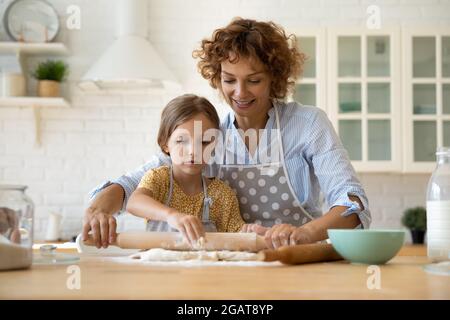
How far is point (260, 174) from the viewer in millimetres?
2209

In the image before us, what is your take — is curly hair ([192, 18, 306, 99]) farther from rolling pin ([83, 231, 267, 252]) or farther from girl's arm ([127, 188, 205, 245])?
rolling pin ([83, 231, 267, 252])

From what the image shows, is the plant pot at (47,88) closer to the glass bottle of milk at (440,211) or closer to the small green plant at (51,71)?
the small green plant at (51,71)

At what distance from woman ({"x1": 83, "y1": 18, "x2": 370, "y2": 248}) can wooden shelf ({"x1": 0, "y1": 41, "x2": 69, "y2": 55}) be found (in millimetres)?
2261

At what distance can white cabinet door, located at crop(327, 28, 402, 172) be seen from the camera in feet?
13.6

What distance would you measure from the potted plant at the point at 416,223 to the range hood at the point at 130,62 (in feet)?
5.75

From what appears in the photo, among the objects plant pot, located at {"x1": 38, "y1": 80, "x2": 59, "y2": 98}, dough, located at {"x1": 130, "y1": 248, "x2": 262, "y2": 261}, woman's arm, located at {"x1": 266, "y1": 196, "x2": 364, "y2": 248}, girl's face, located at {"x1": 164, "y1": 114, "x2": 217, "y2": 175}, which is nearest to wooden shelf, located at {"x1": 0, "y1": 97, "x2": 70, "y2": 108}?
plant pot, located at {"x1": 38, "y1": 80, "x2": 59, "y2": 98}

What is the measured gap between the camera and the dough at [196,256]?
4.74ft

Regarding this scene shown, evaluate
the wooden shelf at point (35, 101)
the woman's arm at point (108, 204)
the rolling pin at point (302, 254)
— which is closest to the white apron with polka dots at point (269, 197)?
the woman's arm at point (108, 204)

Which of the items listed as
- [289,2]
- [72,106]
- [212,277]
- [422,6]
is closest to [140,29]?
[72,106]

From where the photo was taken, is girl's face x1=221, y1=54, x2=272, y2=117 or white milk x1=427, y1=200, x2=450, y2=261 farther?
girl's face x1=221, y1=54, x2=272, y2=117

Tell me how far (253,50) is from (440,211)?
0.91m

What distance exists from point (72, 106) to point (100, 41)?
49cm

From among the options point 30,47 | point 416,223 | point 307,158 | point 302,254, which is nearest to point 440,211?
point 302,254
